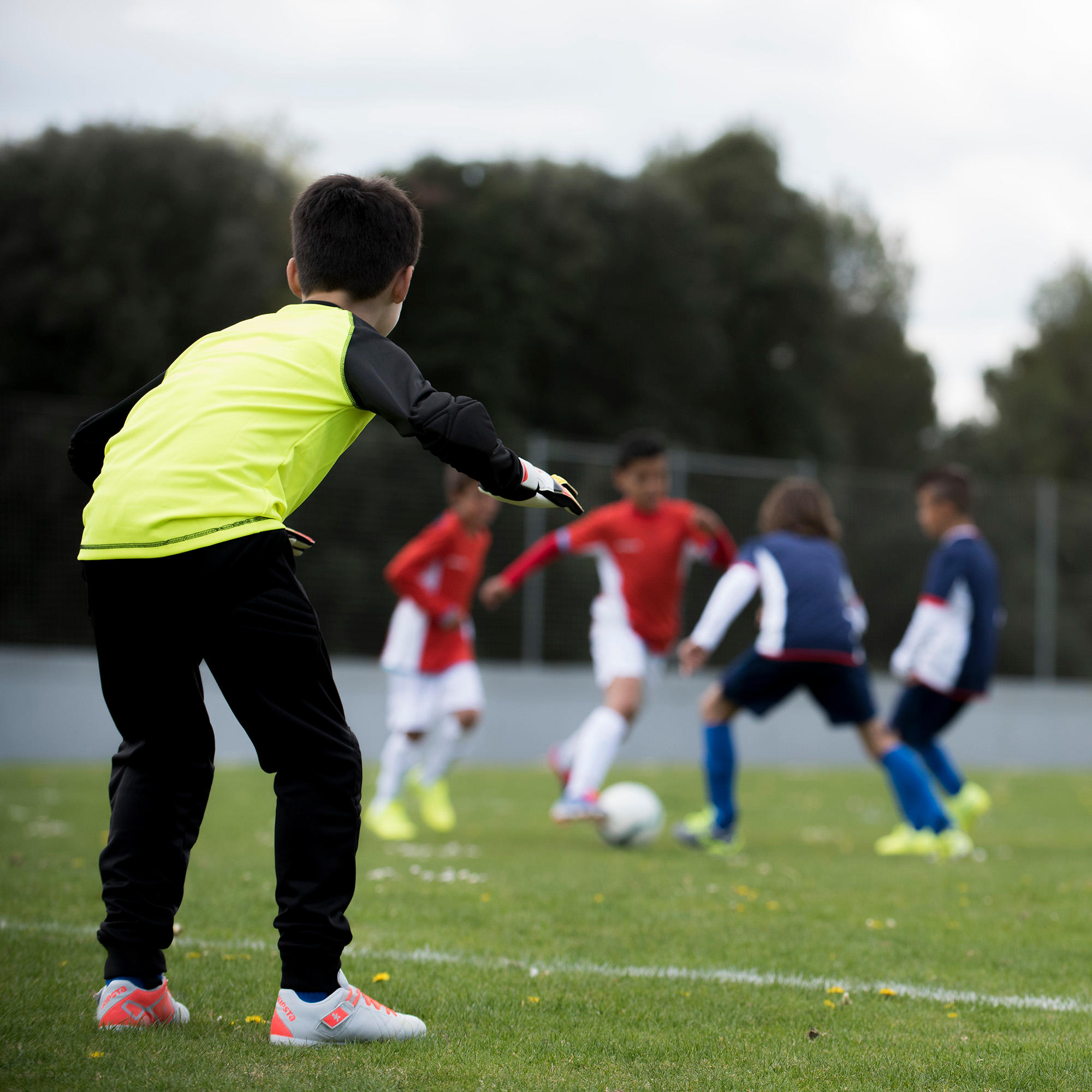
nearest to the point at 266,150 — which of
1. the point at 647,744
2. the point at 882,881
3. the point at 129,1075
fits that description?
the point at 647,744

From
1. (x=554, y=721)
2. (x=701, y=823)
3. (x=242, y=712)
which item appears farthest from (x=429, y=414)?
(x=554, y=721)

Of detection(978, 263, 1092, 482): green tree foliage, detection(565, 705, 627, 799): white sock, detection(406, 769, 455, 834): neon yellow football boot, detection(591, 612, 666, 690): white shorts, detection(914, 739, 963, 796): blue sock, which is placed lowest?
detection(406, 769, 455, 834): neon yellow football boot

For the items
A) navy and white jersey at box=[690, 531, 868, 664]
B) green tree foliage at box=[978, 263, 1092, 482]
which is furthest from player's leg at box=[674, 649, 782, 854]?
green tree foliage at box=[978, 263, 1092, 482]

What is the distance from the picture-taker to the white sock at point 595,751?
7.25 metres

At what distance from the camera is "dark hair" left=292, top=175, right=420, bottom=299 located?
10.4ft

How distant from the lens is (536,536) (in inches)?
614

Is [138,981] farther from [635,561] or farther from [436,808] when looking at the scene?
[436,808]

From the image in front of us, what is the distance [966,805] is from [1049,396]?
4130 centimetres

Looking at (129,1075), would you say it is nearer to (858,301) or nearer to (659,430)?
(659,430)

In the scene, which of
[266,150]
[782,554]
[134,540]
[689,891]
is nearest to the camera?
[134,540]

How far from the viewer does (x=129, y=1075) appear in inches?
104

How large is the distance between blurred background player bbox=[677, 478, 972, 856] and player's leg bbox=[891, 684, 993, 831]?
779mm

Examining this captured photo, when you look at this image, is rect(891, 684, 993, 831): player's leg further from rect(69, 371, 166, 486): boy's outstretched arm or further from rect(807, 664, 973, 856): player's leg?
rect(69, 371, 166, 486): boy's outstretched arm

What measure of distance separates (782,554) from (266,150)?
114 ft
